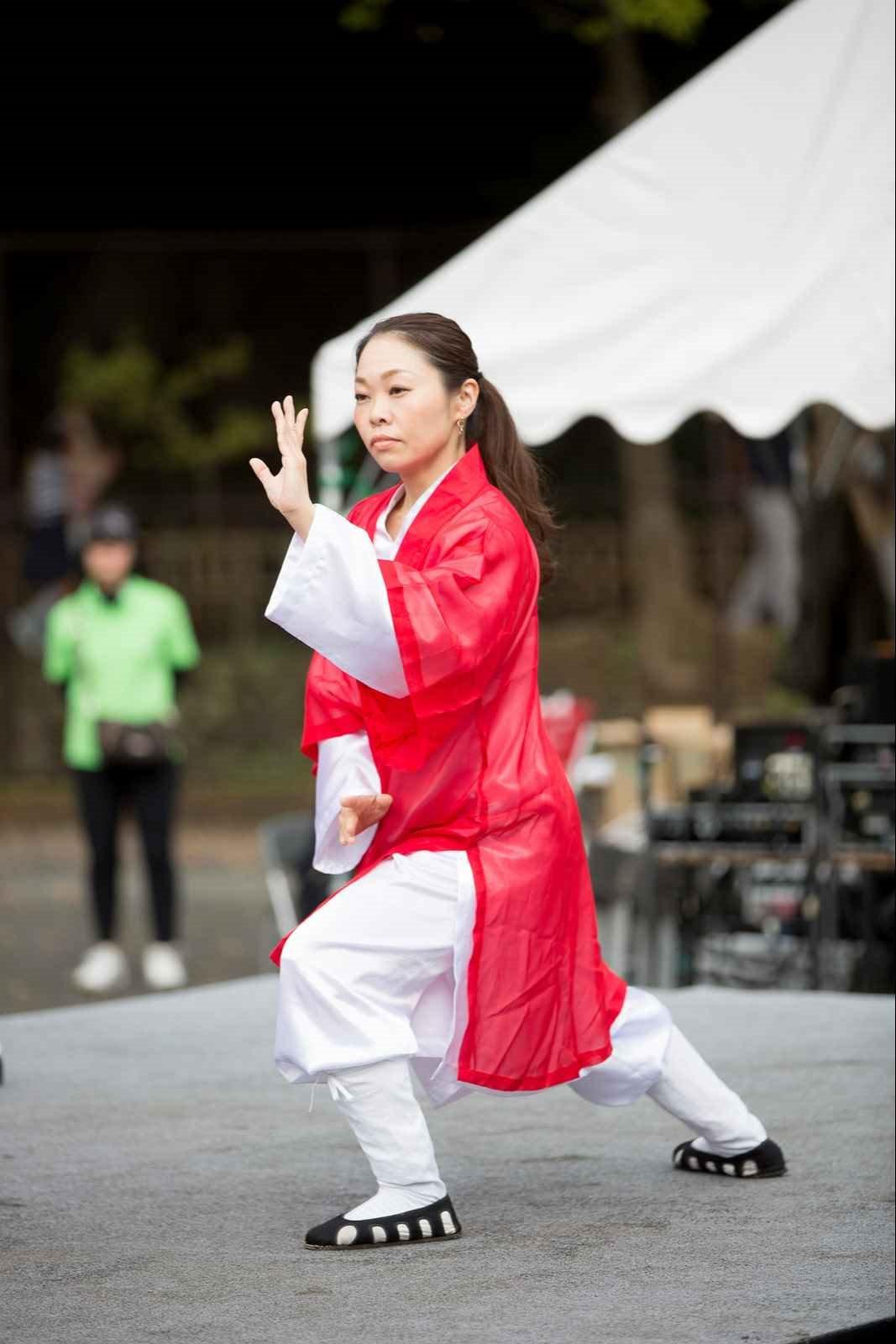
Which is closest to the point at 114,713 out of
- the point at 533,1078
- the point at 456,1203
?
the point at 456,1203

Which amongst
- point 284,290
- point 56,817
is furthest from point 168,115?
point 56,817

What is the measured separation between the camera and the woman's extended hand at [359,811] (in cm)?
386

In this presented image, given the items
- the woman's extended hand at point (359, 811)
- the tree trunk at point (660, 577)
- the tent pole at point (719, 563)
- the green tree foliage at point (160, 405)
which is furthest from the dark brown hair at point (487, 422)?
the green tree foliage at point (160, 405)

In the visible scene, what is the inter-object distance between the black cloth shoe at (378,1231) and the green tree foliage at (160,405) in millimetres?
13533

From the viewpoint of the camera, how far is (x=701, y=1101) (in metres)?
4.23

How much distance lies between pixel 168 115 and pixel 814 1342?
15.9m

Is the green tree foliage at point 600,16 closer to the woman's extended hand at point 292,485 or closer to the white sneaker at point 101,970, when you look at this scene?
the white sneaker at point 101,970

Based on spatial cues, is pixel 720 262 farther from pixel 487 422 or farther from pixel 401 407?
pixel 401 407

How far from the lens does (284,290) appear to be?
1723 centimetres

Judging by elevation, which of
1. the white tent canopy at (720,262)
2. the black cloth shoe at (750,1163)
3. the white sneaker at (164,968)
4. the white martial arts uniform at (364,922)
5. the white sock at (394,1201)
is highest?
the white tent canopy at (720,262)

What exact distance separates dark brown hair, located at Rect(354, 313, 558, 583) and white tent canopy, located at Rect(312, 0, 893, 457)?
1.77 m

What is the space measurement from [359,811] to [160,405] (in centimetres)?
1392

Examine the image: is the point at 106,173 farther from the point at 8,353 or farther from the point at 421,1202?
the point at 421,1202

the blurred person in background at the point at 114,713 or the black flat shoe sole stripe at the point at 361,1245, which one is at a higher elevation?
the blurred person in background at the point at 114,713
